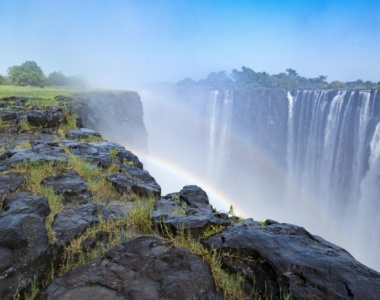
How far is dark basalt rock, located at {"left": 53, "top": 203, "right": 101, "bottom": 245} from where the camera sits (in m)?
3.63

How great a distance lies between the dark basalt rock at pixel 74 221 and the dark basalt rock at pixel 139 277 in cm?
80

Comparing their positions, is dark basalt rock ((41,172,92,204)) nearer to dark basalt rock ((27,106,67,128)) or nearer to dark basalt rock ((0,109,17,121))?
dark basalt rock ((27,106,67,128))

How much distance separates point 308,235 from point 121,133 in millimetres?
31088

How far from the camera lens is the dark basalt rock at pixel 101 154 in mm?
7634

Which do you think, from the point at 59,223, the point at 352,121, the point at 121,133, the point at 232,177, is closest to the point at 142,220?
the point at 59,223

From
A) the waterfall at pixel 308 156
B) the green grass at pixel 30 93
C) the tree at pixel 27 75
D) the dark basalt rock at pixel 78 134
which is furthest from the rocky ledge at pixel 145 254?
the tree at pixel 27 75

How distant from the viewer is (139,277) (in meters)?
2.77

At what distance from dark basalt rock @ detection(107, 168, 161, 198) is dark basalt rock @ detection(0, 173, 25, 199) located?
1.74 meters

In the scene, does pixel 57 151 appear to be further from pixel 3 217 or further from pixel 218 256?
pixel 218 256

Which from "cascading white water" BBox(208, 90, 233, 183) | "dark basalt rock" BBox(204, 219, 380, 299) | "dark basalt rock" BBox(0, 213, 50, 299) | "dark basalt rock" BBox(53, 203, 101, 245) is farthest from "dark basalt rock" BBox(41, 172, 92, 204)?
"cascading white water" BBox(208, 90, 233, 183)

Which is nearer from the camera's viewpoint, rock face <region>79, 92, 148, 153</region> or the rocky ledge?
the rocky ledge

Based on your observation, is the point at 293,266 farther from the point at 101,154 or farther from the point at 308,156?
the point at 308,156

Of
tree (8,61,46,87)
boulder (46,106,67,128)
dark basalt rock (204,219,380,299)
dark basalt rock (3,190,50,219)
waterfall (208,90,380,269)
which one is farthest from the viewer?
tree (8,61,46,87)

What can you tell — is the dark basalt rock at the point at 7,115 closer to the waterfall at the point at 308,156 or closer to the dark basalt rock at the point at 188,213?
the dark basalt rock at the point at 188,213
